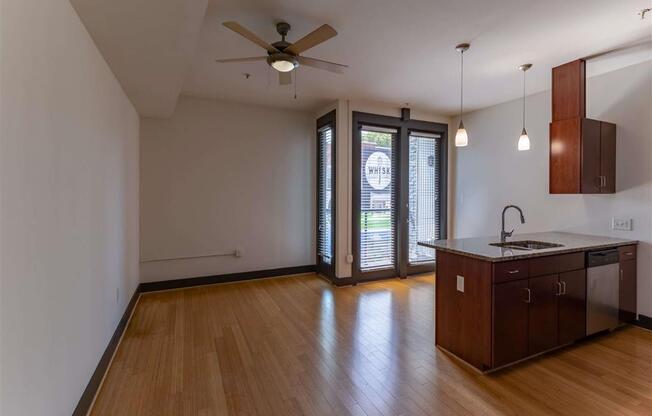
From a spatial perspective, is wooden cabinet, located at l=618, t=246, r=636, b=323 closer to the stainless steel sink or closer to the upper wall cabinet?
Answer: the upper wall cabinet

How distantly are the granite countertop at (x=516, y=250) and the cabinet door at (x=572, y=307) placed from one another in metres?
0.25

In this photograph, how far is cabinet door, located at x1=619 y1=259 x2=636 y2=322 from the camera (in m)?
3.25

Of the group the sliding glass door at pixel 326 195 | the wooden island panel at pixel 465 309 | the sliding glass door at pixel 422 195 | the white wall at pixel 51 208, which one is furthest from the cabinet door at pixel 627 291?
the white wall at pixel 51 208

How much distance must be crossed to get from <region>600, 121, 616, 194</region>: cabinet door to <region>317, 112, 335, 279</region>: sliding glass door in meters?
3.18

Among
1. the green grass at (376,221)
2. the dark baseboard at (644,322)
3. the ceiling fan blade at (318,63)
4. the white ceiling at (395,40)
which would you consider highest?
the white ceiling at (395,40)

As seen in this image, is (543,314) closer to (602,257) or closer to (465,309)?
(465,309)

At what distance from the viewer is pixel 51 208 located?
63.6 inches

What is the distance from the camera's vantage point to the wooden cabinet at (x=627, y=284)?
325 centimetres

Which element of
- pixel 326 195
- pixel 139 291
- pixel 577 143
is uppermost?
pixel 577 143

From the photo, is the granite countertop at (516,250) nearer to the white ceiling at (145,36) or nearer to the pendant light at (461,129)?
the pendant light at (461,129)

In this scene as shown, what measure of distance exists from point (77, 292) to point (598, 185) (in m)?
4.69

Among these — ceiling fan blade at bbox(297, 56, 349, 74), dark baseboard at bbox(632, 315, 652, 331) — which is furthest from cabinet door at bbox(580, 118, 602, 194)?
ceiling fan blade at bbox(297, 56, 349, 74)

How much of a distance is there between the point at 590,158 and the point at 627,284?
53.9 inches

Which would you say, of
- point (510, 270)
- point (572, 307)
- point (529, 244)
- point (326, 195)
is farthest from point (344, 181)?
point (572, 307)
